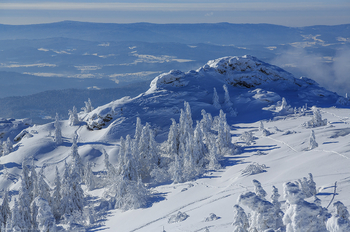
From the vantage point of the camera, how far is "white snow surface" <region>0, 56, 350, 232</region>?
30.2m

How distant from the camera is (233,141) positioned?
5747cm

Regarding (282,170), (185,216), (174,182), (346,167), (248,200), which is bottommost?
(174,182)

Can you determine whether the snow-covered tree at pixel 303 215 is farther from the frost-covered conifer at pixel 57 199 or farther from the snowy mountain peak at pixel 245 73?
the snowy mountain peak at pixel 245 73

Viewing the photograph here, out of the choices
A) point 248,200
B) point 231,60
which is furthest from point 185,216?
point 231,60

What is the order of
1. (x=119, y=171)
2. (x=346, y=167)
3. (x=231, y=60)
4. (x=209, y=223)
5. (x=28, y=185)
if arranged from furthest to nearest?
(x=231, y=60) → (x=119, y=171) → (x=28, y=185) → (x=346, y=167) → (x=209, y=223)

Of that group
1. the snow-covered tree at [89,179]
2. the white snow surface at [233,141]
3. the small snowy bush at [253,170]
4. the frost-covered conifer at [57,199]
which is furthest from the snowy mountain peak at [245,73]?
the frost-covered conifer at [57,199]

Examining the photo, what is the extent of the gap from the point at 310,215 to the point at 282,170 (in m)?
22.4

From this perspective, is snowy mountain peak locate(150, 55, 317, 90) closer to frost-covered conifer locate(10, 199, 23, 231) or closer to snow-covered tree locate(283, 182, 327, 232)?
frost-covered conifer locate(10, 199, 23, 231)

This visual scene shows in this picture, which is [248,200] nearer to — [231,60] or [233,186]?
[233,186]

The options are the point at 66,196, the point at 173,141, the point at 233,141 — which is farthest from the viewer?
the point at 233,141

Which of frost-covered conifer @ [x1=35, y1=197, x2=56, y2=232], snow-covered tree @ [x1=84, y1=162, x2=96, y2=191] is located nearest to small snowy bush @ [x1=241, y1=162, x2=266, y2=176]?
frost-covered conifer @ [x1=35, y1=197, x2=56, y2=232]

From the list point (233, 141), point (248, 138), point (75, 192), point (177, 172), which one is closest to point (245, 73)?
point (233, 141)

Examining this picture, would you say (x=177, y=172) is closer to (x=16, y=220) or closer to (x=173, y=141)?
(x=173, y=141)

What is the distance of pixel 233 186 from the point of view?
111 feet
